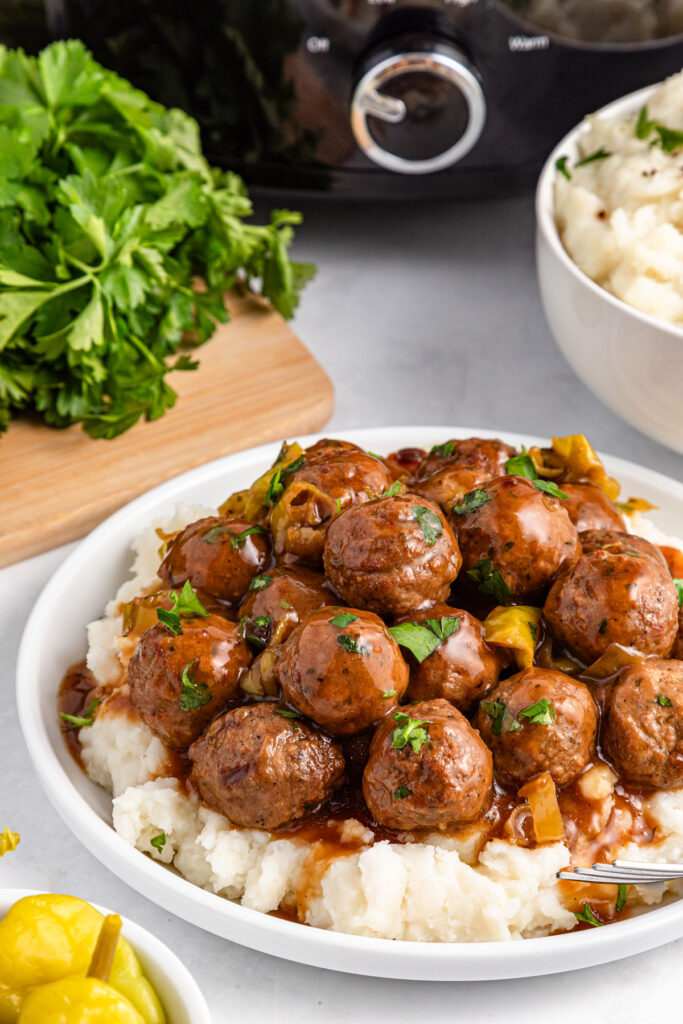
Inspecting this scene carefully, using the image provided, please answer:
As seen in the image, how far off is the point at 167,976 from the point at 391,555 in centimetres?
100

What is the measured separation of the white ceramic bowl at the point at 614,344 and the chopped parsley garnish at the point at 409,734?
1661mm

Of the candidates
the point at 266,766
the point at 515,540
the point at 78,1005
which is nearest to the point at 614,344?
the point at 515,540

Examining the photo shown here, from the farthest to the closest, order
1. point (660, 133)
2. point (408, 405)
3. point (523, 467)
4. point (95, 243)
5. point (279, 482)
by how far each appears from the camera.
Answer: point (408, 405) < point (660, 133) < point (95, 243) < point (523, 467) < point (279, 482)

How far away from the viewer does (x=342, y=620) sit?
234 centimetres

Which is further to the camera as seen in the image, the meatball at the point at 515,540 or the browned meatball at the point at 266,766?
the meatball at the point at 515,540

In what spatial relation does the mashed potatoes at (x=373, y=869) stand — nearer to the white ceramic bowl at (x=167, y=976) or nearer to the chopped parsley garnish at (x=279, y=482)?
the white ceramic bowl at (x=167, y=976)

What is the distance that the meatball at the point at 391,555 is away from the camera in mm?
2445

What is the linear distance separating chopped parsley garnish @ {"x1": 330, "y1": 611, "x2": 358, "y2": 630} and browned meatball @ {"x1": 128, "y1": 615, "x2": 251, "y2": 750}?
286mm

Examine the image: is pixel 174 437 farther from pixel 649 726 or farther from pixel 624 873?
pixel 624 873

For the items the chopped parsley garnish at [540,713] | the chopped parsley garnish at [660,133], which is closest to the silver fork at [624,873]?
the chopped parsley garnish at [540,713]

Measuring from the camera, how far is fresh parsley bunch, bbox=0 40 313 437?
375 centimetres

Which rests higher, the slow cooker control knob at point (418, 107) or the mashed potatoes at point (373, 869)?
the slow cooker control knob at point (418, 107)

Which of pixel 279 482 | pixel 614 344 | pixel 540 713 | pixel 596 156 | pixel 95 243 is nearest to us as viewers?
pixel 540 713

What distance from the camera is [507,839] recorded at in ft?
7.57
